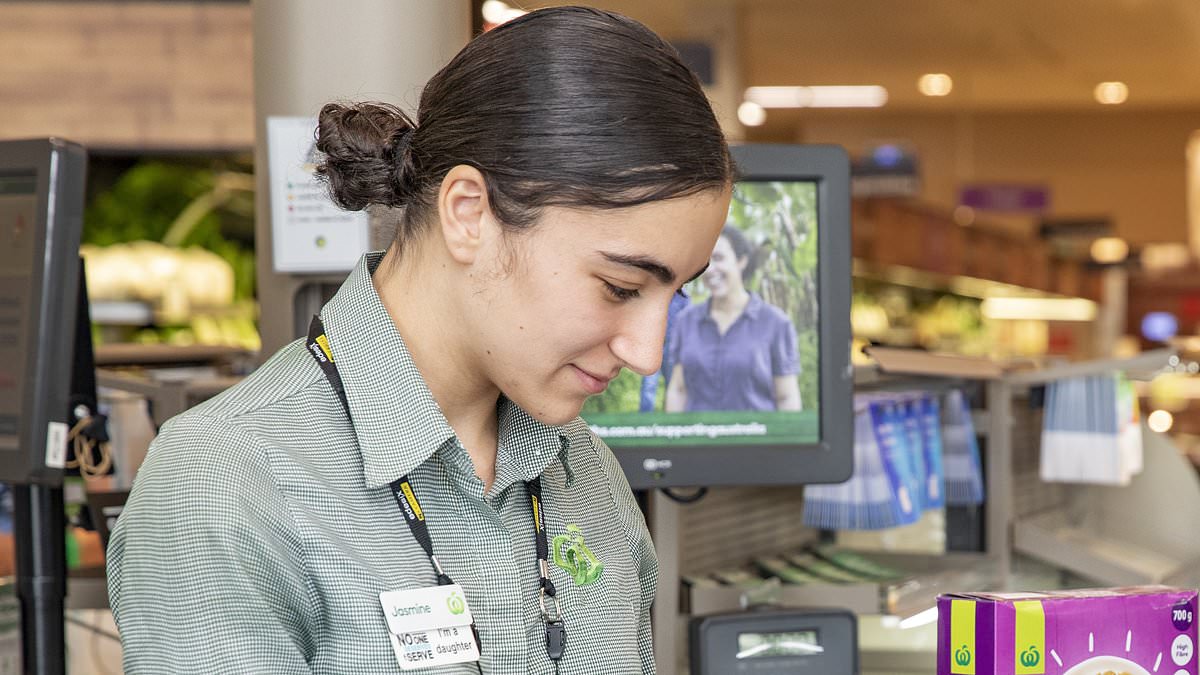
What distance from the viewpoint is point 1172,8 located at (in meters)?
8.18

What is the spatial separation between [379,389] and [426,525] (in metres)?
0.13

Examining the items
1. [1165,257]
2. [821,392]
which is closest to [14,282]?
[821,392]

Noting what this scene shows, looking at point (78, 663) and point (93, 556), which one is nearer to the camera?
point (93, 556)

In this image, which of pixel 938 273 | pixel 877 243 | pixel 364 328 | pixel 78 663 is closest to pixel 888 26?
pixel 877 243

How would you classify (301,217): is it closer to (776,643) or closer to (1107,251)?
(776,643)

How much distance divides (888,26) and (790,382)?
23.2 feet

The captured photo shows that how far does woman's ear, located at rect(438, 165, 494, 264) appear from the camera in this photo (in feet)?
3.75

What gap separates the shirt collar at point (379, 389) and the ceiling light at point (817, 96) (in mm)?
9782

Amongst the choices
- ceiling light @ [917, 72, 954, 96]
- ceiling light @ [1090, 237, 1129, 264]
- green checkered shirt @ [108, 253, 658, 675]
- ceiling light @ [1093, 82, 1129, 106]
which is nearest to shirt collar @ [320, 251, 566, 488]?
green checkered shirt @ [108, 253, 658, 675]

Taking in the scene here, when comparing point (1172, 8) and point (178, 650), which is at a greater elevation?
point (1172, 8)

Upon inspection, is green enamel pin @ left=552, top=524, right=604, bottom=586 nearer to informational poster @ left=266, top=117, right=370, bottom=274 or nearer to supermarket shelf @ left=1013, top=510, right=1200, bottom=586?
informational poster @ left=266, top=117, right=370, bottom=274

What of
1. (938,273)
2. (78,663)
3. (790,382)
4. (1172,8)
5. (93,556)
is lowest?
(78,663)

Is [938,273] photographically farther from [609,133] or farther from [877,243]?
[609,133]

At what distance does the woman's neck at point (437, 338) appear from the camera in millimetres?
1216
